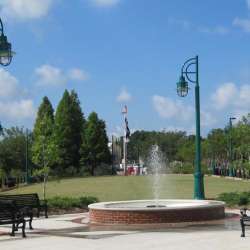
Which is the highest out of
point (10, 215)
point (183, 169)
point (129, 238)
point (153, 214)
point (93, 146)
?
point (93, 146)

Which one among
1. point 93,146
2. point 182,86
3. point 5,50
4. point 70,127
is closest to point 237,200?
point 182,86

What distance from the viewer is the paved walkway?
1271 cm

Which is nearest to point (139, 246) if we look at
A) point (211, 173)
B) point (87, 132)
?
point (211, 173)

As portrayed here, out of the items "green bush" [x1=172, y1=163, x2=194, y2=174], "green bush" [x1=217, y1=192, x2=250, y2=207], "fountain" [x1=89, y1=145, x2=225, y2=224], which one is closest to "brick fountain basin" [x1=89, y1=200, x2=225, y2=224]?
"fountain" [x1=89, y1=145, x2=225, y2=224]

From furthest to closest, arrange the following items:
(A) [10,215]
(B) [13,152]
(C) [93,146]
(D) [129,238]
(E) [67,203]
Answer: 1. (C) [93,146]
2. (B) [13,152]
3. (E) [67,203]
4. (A) [10,215]
5. (D) [129,238]

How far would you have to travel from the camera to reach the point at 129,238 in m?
14.1

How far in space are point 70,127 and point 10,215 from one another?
74146mm

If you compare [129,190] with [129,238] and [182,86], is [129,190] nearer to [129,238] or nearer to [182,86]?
[182,86]

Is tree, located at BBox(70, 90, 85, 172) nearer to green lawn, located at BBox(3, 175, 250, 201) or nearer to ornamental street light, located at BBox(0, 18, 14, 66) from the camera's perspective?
green lawn, located at BBox(3, 175, 250, 201)

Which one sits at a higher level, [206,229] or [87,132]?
[87,132]

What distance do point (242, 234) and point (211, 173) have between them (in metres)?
66.5

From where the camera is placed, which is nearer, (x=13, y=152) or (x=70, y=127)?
(x=13, y=152)

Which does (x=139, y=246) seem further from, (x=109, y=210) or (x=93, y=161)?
(x=93, y=161)

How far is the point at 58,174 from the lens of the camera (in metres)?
80.4
